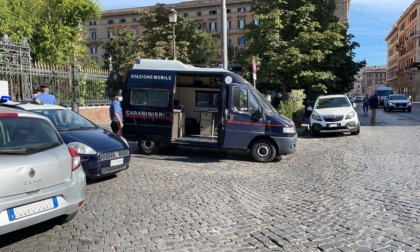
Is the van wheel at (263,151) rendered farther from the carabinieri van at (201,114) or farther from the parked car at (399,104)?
the parked car at (399,104)

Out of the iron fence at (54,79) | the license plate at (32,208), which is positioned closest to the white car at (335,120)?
the iron fence at (54,79)

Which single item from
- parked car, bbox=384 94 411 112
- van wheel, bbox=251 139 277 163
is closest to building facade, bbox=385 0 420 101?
parked car, bbox=384 94 411 112

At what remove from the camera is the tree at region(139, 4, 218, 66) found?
120 feet

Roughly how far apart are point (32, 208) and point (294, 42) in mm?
18676

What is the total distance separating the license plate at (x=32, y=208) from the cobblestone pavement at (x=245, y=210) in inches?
18.5

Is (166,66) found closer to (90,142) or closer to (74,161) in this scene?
(90,142)

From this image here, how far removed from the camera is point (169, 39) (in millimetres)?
38250

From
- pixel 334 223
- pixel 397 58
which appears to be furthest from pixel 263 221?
pixel 397 58

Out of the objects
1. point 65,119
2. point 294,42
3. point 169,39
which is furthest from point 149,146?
point 169,39

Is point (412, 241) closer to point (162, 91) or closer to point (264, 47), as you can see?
point (162, 91)

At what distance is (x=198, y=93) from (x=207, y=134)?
4.67 feet

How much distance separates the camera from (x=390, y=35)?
134625 millimetres

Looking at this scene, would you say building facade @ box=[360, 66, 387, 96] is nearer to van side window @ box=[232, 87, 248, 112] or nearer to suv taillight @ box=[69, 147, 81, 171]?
van side window @ box=[232, 87, 248, 112]

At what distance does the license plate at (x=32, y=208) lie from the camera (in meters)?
3.97
